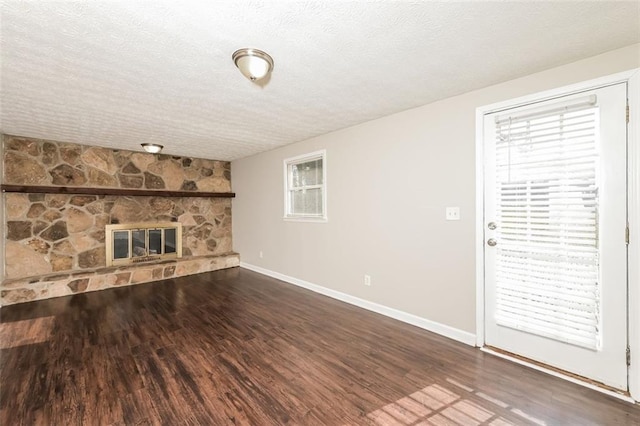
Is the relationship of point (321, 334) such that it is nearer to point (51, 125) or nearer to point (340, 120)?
point (340, 120)

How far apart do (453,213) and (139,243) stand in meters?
5.15

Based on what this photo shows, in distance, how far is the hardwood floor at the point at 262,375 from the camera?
1653 millimetres

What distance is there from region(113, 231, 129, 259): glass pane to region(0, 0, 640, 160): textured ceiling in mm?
2260

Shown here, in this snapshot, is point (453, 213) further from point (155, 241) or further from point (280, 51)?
point (155, 241)

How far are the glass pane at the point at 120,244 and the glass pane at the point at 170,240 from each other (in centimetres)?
62

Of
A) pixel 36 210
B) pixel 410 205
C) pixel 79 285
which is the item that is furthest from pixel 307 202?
pixel 36 210

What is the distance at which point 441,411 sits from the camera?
1681mm

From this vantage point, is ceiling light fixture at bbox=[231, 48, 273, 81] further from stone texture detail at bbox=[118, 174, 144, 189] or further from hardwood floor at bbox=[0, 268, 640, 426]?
stone texture detail at bbox=[118, 174, 144, 189]

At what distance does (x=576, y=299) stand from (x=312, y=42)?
8.52 feet

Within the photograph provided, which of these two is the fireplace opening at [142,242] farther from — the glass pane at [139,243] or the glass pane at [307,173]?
the glass pane at [307,173]

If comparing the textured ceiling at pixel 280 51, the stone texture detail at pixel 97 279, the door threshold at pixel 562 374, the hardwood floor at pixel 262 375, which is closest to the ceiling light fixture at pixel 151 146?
the textured ceiling at pixel 280 51

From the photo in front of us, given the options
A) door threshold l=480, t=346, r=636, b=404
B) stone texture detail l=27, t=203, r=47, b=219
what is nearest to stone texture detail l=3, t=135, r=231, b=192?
stone texture detail l=27, t=203, r=47, b=219

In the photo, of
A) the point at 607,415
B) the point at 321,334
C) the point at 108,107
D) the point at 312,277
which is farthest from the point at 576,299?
the point at 108,107

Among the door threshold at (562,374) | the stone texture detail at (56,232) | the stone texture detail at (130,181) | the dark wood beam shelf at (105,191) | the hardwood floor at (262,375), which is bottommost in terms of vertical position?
the hardwood floor at (262,375)
